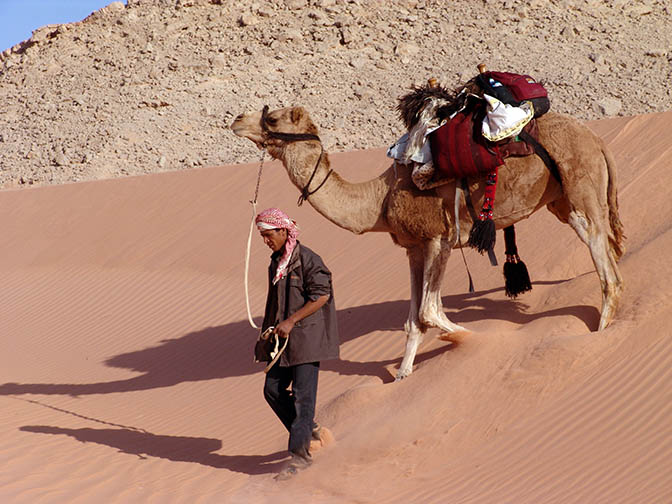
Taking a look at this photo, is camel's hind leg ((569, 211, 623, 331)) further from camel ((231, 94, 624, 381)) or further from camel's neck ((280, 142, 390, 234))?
camel's neck ((280, 142, 390, 234))

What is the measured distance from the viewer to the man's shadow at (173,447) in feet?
24.5

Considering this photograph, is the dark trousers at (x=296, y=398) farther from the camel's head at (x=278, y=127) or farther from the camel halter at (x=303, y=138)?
the camel's head at (x=278, y=127)

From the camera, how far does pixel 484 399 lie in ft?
22.9

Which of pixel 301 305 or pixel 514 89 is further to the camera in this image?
pixel 514 89

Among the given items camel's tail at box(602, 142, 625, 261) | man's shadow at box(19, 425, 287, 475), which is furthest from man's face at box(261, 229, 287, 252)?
camel's tail at box(602, 142, 625, 261)

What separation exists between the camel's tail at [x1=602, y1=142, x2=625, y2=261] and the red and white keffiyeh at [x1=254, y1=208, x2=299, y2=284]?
3575 millimetres

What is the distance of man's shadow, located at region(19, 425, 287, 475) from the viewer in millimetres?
7477

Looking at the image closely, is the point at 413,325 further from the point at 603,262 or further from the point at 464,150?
the point at 603,262

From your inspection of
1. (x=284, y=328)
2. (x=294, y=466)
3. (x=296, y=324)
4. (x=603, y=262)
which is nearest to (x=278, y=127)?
(x=296, y=324)

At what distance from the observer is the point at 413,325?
329 inches

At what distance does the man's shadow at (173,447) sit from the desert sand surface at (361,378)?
39 millimetres

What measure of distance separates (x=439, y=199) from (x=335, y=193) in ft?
3.64

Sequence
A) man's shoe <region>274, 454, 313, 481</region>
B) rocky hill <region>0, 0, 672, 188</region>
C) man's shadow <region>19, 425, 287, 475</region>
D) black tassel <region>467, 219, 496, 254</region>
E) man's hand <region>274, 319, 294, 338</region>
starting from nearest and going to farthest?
man's hand <region>274, 319, 294, 338</region> < man's shoe <region>274, 454, 313, 481</region> < man's shadow <region>19, 425, 287, 475</region> < black tassel <region>467, 219, 496, 254</region> < rocky hill <region>0, 0, 672, 188</region>

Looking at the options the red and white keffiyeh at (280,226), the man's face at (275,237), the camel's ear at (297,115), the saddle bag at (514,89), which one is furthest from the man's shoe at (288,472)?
the saddle bag at (514,89)
